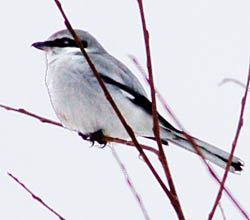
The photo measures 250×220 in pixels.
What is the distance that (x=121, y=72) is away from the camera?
296 cm

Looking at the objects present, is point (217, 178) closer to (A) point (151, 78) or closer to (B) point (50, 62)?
(A) point (151, 78)

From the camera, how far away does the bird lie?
2756 millimetres

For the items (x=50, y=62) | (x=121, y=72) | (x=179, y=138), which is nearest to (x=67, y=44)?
(x=50, y=62)

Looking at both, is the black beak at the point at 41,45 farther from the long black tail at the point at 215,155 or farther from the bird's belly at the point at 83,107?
the long black tail at the point at 215,155

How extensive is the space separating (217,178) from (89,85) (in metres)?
1.62

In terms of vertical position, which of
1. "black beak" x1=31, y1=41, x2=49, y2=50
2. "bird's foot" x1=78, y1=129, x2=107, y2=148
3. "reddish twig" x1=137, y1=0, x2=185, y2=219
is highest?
"reddish twig" x1=137, y1=0, x2=185, y2=219

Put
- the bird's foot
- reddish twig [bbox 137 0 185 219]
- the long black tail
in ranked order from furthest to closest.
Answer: the bird's foot, the long black tail, reddish twig [bbox 137 0 185 219]

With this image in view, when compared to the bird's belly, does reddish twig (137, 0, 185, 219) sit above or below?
above

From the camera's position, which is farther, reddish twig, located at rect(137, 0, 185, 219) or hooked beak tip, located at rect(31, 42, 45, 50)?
hooked beak tip, located at rect(31, 42, 45, 50)

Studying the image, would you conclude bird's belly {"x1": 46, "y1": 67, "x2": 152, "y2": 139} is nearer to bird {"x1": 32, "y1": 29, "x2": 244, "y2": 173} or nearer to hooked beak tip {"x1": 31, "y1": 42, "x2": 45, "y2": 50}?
bird {"x1": 32, "y1": 29, "x2": 244, "y2": 173}

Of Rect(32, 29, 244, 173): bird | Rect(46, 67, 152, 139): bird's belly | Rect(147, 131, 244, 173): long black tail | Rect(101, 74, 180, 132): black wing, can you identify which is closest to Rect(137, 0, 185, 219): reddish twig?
Rect(147, 131, 244, 173): long black tail

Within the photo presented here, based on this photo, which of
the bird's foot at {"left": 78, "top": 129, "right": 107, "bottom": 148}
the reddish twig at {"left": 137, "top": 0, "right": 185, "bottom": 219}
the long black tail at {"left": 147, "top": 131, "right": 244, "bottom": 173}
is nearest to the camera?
the reddish twig at {"left": 137, "top": 0, "right": 185, "bottom": 219}

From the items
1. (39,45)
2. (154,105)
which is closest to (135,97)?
(39,45)

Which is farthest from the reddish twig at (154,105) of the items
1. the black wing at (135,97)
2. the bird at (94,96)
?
the black wing at (135,97)
